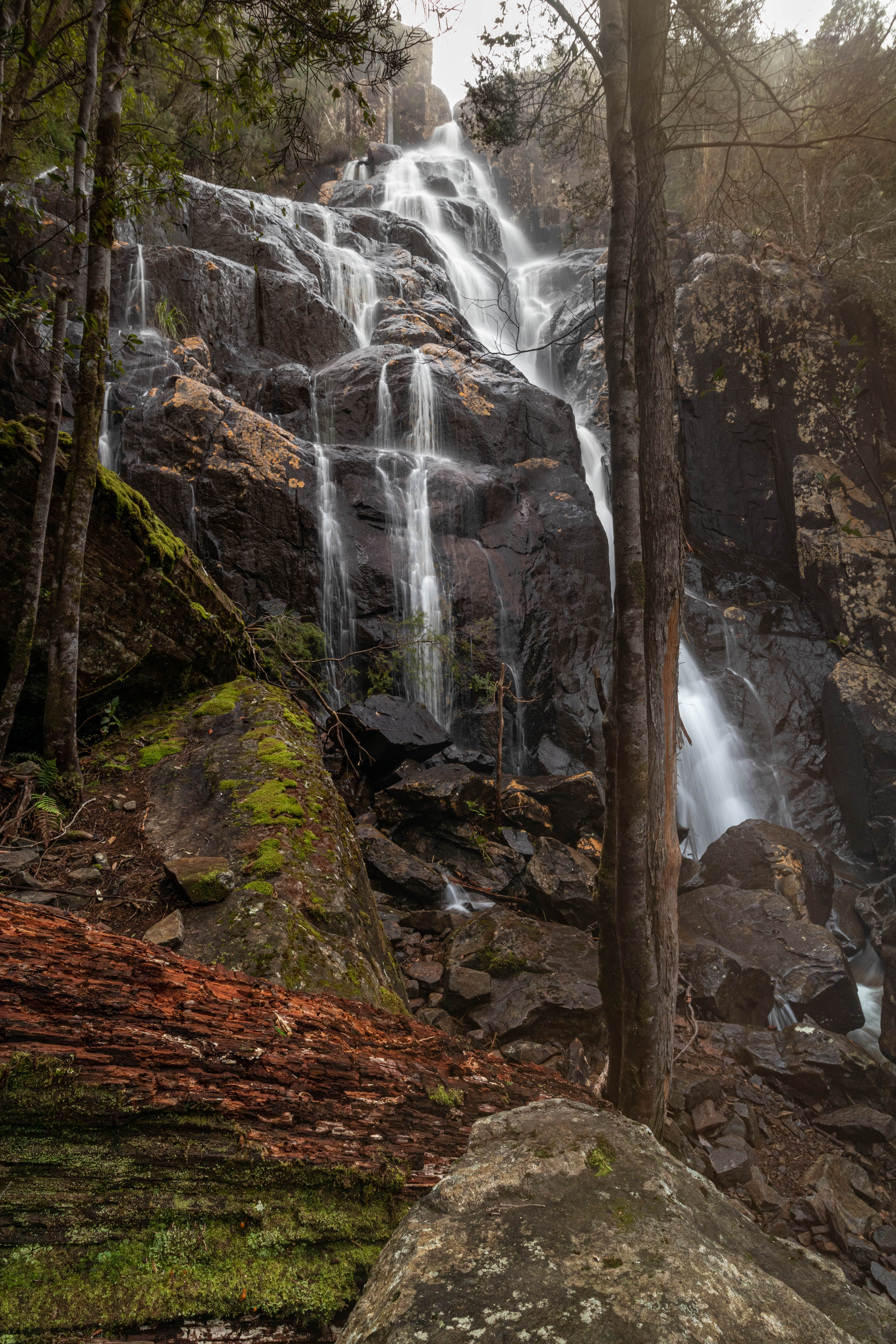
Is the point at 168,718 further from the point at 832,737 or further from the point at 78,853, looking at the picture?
the point at 832,737

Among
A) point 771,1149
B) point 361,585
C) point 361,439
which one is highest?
point 361,439

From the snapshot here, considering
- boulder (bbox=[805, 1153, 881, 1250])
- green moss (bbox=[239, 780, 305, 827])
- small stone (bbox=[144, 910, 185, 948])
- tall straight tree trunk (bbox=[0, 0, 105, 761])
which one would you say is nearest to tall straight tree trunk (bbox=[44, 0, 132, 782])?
tall straight tree trunk (bbox=[0, 0, 105, 761])

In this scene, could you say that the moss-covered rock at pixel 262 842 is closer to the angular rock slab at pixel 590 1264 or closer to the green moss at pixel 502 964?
the green moss at pixel 502 964

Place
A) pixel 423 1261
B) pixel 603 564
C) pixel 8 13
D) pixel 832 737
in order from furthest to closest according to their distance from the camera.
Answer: pixel 603 564
pixel 832 737
pixel 8 13
pixel 423 1261

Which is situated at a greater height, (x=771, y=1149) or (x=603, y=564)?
(x=603, y=564)

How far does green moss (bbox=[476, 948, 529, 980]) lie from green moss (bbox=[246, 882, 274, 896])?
9.36 ft

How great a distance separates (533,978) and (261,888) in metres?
3.06

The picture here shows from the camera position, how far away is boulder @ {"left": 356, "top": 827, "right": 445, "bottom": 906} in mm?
6863

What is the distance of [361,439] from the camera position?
531 inches

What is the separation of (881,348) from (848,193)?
597 centimetres

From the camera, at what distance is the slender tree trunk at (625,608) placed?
3.25m

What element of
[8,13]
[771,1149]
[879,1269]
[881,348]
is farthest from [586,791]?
[881,348]

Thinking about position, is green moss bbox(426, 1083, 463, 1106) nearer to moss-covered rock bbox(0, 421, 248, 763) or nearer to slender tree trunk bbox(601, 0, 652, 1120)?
slender tree trunk bbox(601, 0, 652, 1120)

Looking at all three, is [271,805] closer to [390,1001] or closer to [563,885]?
[390,1001]
